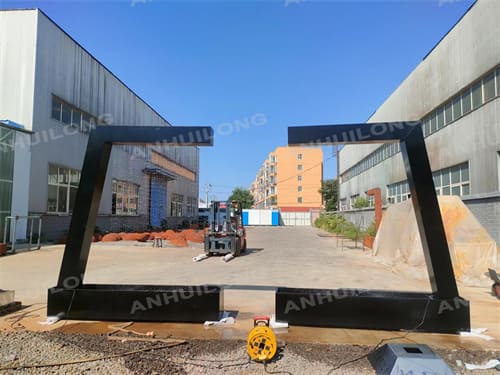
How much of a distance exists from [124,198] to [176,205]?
12428mm

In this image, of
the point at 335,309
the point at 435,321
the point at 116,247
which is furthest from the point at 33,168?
the point at 435,321

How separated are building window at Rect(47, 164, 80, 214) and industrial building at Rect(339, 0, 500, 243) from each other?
17406 millimetres

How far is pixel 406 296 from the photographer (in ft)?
15.7

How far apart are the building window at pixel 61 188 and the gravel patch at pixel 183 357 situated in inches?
580

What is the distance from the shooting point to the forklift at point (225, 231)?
14516 mm

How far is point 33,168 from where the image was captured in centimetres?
1606

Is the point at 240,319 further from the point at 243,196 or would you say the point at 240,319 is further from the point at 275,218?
the point at 243,196

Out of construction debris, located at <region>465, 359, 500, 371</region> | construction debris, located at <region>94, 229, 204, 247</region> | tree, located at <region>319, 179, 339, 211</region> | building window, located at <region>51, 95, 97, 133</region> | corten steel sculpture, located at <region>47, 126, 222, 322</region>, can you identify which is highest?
building window, located at <region>51, 95, 97, 133</region>

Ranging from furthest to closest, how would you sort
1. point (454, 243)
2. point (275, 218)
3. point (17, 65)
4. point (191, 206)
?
1. point (275, 218)
2. point (191, 206)
3. point (17, 65)
4. point (454, 243)

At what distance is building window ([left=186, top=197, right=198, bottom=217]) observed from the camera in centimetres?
4303

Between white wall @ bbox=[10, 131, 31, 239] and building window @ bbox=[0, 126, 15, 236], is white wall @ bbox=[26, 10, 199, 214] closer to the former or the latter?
white wall @ bbox=[10, 131, 31, 239]

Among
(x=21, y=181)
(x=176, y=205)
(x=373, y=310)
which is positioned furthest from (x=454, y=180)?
(x=176, y=205)

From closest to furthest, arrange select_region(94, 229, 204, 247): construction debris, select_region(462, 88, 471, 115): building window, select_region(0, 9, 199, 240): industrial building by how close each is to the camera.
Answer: select_region(462, 88, 471, 115): building window, select_region(0, 9, 199, 240): industrial building, select_region(94, 229, 204, 247): construction debris

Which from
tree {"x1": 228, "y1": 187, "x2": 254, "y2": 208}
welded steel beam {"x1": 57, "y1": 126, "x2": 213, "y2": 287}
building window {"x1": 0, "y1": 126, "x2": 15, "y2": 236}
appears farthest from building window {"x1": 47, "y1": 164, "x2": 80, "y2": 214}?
tree {"x1": 228, "y1": 187, "x2": 254, "y2": 208}
